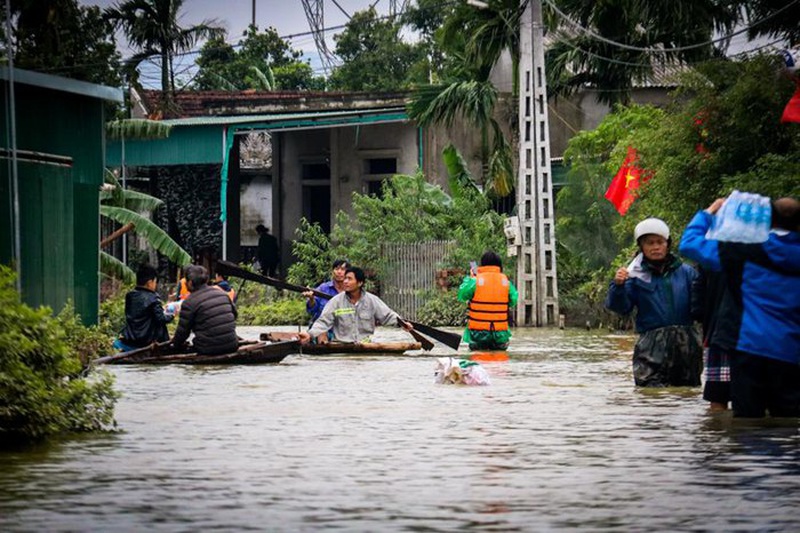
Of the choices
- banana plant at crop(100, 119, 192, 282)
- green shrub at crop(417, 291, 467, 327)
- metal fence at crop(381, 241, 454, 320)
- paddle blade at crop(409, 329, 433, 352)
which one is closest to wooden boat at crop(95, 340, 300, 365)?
paddle blade at crop(409, 329, 433, 352)

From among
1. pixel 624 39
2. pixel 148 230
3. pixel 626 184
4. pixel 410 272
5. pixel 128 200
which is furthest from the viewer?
pixel 624 39

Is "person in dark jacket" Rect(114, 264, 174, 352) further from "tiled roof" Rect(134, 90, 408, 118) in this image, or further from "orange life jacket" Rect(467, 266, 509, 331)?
"tiled roof" Rect(134, 90, 408, 118)

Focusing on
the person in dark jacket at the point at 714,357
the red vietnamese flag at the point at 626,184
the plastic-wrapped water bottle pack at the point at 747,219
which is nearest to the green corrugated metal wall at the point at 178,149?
the red vietnamese flag at the point at 626,184

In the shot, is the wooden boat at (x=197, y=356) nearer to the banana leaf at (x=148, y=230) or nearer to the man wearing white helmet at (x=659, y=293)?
the man wearing white helmet at (x=659, y=293)

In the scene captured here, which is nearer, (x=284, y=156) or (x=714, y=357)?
(x=714, y=357)

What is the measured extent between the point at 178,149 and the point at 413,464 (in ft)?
97.3

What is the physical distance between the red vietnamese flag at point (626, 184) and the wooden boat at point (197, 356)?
9.79 m

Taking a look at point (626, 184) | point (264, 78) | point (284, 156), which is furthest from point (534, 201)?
point (264, 78)

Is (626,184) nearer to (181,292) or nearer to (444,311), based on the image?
(444,311)

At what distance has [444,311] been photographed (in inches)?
1320

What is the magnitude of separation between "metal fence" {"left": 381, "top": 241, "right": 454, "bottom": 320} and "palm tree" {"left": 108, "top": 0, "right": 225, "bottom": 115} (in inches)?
526

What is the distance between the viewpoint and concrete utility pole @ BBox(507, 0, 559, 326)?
32375 mm

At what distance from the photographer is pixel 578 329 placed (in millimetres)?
31391

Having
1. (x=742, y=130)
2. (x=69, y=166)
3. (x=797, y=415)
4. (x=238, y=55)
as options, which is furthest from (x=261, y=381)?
(x=238, y=55)
